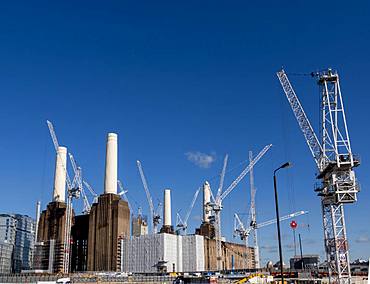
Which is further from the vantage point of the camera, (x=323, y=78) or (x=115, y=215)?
(x=115, y=215)

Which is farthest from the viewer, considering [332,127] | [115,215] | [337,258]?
[115,215]

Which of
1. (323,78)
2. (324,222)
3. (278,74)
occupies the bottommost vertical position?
(324,222)

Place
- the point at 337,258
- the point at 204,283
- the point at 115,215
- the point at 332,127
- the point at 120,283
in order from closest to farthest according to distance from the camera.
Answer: the point at 204,283 < the point at 337,258 < the point at 332,127 < the point at 120,283 < the point at 115,215

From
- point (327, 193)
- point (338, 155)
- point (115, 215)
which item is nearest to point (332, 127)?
point (338, 155)

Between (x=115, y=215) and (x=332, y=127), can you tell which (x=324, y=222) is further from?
(x=115, y=215)

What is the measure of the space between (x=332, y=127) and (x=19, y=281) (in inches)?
3565

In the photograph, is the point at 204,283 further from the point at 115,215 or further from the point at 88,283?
the point at 115,215

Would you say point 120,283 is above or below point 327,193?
below

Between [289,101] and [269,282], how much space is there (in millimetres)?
53184

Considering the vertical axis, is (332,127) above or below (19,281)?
above

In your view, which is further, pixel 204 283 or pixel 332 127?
pixel 332 127

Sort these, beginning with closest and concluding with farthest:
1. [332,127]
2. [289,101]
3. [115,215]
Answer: [332,127]
[289,101]
[115,215]

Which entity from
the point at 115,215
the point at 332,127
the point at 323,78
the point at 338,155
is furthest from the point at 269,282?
the point at 115,215

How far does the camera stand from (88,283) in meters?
107
